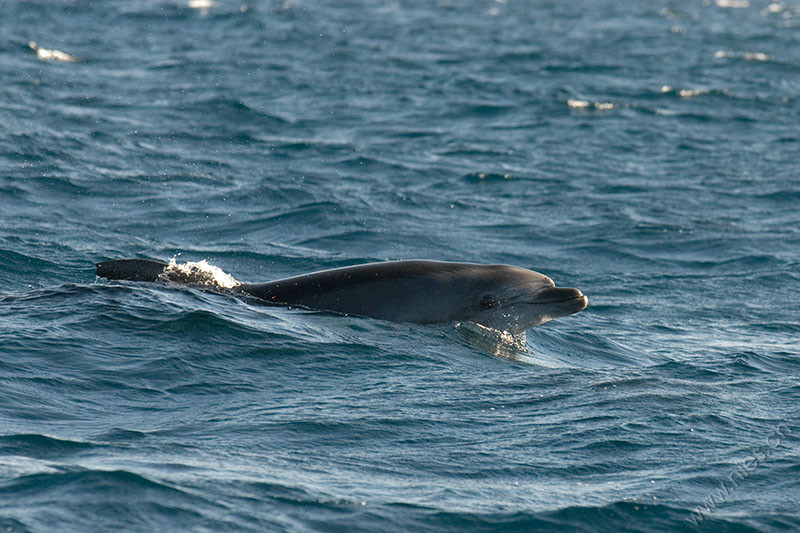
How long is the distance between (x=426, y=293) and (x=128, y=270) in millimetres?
2875

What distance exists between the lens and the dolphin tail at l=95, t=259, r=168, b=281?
38.1 ft

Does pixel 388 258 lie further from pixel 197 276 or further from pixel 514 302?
pixel 514 302

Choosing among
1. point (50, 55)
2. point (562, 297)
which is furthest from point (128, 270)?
point (50, 55)

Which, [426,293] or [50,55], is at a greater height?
[50,55]

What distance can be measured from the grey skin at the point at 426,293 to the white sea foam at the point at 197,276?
320 millimetres

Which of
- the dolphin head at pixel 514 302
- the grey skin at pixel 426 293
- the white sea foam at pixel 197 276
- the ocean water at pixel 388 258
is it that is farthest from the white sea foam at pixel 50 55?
the dolphin head at pixel 514 302

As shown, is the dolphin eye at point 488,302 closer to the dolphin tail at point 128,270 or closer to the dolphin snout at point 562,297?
the dolphin snout at point 562,297

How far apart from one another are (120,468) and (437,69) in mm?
28454

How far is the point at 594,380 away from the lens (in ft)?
34.4

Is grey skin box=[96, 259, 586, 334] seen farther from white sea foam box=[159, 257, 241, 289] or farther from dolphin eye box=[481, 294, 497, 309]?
white sea foam box=[159, 257, 241, 289]

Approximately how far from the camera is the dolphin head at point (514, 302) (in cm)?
1136

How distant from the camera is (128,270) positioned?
11633mm

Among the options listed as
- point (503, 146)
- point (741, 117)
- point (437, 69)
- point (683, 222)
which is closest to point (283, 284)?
point (683, 222)

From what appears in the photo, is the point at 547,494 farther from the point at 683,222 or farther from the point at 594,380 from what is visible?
the point at 683,222
